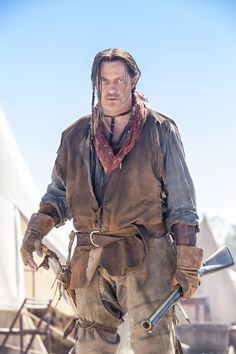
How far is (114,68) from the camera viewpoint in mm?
4191

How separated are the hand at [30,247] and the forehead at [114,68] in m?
0.80

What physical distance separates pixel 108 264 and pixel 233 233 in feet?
149

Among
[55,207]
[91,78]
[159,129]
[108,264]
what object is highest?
[91,78]

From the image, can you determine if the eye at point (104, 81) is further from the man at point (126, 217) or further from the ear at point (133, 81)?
the ear at point (133, 81)

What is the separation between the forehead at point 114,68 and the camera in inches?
165

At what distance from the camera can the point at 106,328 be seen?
417 centimetres

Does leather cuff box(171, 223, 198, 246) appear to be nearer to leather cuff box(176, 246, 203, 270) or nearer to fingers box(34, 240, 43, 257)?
leather cuff box(176, 246, 203, 270)

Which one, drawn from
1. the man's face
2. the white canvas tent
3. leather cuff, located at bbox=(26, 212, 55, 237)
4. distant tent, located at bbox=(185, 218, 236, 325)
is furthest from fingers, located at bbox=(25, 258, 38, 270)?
distant tent, located at bbox=(185, 218, 236, 325)

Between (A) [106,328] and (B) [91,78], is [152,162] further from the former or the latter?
(A) [106,328]

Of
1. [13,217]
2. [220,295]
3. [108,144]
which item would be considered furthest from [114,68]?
[220,295]

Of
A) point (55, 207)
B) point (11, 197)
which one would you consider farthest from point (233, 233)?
point (55, 207)

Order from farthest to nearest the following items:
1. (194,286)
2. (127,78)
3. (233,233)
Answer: (233,233)
(127,78)
(194,286)

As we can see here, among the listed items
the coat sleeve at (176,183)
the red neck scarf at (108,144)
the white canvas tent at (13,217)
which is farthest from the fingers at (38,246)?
the white canvas tent at (13,217)

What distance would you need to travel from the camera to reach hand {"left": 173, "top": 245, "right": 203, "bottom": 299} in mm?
3939
